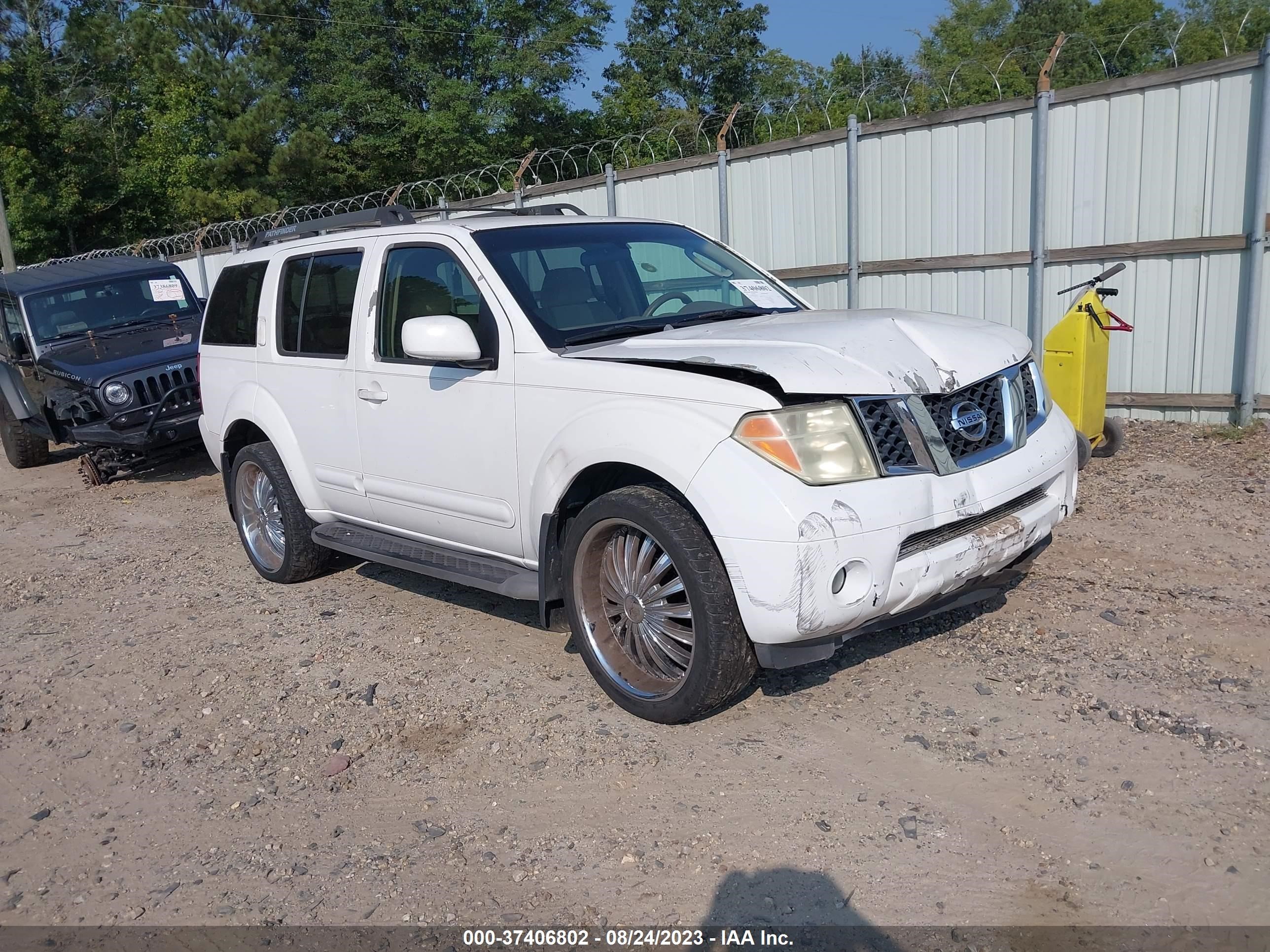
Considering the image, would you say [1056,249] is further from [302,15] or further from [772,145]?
[302,15]

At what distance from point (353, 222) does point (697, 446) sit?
3.12m

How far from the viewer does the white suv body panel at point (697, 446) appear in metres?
3.35

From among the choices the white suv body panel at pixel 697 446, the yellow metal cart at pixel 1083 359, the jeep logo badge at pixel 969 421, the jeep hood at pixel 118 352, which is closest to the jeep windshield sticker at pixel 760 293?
the white suv body panel at pixel 697 446

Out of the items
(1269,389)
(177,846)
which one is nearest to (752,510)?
(177,846)

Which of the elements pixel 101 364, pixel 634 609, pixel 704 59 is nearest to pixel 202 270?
pixel 101 364

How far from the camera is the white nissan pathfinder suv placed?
340cm

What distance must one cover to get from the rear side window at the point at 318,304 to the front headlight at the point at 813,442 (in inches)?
101

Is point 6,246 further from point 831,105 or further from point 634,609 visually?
point 634,609

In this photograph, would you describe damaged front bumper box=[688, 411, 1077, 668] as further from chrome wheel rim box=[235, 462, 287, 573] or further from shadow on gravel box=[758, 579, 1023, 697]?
chrome wheel rim box=[235, 462, 287, 573]

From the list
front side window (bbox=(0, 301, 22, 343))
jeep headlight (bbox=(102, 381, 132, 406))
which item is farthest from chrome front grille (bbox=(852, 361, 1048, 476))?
front side window (bbox=(0, 301, 22, 343))

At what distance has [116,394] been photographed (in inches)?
362

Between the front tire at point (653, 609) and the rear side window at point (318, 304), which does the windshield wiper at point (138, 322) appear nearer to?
the rear side window at point (318, 304)

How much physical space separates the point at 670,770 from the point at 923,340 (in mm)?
1812

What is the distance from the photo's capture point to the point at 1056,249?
825cm
